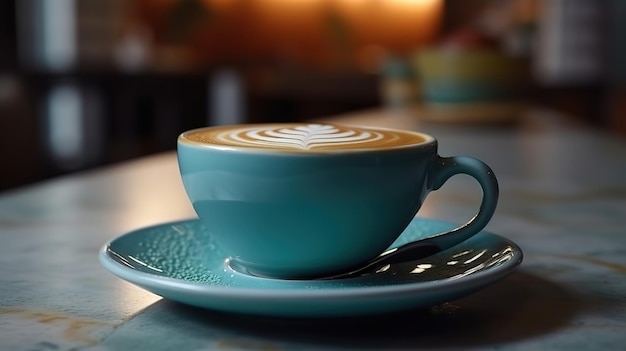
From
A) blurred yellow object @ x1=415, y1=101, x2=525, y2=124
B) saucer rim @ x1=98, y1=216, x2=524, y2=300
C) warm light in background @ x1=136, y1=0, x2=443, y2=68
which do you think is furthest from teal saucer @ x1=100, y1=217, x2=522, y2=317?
warm light in background @ x1=136, y1=0, x2=443, y2=68

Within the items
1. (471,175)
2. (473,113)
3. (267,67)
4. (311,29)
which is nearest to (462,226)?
(471,175)

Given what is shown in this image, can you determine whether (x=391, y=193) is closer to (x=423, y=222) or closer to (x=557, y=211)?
(x=423, y=222)

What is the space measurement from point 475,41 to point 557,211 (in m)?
0.98

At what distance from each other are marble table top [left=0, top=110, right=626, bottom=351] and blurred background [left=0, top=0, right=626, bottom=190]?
81cm

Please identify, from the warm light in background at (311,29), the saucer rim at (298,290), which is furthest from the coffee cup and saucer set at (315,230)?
the warm light in background at (311,29)

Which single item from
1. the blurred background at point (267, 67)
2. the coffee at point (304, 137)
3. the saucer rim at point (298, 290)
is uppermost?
the coffee at point (304, 137)

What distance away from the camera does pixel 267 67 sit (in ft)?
13.6

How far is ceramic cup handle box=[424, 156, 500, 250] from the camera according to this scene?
432 millimetres

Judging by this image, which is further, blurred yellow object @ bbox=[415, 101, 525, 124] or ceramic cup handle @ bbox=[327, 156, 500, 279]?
blurred yellow object @ bbox=[415, 101, 525, 124]

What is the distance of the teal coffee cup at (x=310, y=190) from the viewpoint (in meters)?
0.38

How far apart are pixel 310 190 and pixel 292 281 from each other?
0.06 meters

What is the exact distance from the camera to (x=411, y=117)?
1.76 m

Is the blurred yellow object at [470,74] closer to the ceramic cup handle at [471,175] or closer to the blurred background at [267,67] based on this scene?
the blurred background at [267,67]

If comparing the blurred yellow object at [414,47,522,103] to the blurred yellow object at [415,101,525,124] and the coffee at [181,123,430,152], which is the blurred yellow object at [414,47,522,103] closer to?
the blurred yellow object at [415,101,525,124]
